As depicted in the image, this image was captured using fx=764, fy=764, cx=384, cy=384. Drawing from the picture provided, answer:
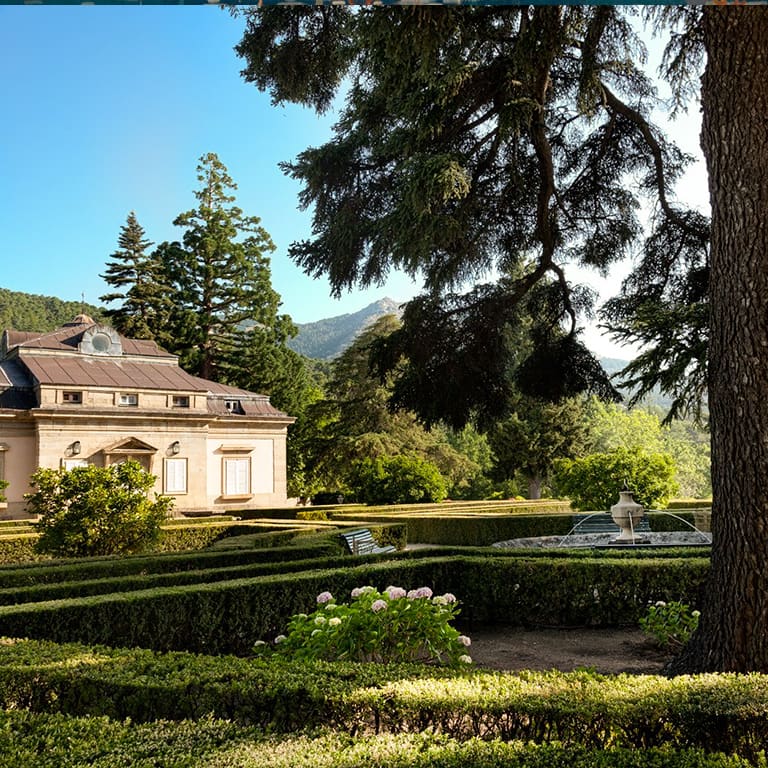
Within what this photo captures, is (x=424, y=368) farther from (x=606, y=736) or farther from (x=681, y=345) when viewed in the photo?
(x=606, y=736)

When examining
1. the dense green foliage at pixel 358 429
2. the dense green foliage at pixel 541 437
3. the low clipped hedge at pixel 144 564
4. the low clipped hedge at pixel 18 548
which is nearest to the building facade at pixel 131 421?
the dense green foliage at pixel 358 429

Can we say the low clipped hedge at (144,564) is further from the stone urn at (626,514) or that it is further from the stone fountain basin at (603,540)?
the stone urn at (626,514)

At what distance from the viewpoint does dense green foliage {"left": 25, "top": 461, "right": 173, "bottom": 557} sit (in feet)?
37.8

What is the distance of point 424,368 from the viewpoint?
31.4 feet

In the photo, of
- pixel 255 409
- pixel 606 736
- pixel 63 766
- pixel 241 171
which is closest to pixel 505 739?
pixel 606 736

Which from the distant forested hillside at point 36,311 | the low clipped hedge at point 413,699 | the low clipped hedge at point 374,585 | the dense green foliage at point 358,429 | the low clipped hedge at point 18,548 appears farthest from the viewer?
the distant forested hillside at point 36,311

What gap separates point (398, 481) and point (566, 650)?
54.7 feet

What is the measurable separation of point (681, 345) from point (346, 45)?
15.0 ft

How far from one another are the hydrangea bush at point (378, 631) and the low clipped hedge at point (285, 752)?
2048mm

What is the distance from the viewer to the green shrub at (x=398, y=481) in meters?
23.3

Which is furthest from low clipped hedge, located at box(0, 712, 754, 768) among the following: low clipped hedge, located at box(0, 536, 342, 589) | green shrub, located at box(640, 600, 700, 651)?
low clipped hedge, located at box(0, 536, 342, 589)

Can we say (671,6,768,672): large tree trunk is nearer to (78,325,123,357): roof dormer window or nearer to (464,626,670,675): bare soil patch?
(464,626,670,675): bare soil patch

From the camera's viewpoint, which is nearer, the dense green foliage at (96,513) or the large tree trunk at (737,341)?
the large tree trunk at (737,341)

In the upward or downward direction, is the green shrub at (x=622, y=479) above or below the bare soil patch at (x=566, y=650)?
above
